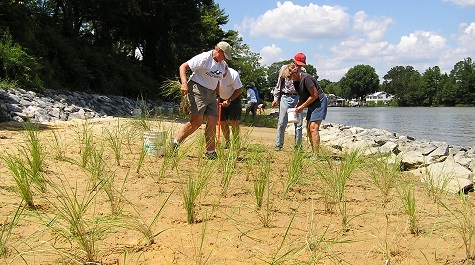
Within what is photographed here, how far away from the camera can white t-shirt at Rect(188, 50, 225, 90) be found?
516 centimetres

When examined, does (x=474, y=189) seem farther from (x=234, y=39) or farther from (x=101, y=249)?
(x=234, y=39)

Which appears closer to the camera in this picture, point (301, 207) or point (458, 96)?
point (301, 207)

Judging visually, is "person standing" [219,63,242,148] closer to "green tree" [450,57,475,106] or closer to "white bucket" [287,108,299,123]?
"white bucket" [287,108,299,123]

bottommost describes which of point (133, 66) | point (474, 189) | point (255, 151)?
point (474, 189)

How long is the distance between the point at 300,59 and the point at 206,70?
169cm

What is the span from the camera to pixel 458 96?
7262 centimetres

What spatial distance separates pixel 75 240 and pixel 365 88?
130721 mm

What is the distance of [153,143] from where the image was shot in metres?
5.00

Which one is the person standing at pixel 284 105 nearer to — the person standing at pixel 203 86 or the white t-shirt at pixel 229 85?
the white t-shirt at pixel 229 85

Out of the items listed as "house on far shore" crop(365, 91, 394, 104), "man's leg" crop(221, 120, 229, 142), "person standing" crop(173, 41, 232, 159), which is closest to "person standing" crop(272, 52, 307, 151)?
"man's leg" crop(221, 120, 229, 142)

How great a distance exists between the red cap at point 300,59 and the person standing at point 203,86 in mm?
1336

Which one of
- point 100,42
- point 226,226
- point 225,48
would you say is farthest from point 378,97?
point 226,226

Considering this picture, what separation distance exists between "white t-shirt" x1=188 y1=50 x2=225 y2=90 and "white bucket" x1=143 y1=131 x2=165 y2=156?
82 cm

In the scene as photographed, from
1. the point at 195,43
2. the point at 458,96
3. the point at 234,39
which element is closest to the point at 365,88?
the point at 458,96
